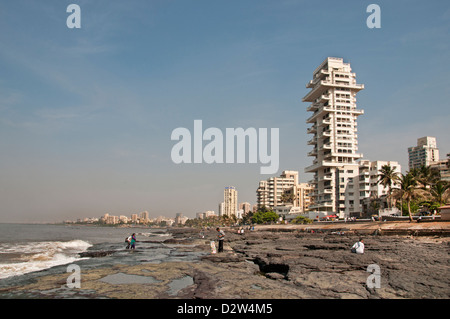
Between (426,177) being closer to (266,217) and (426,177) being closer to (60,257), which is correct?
(266,217)

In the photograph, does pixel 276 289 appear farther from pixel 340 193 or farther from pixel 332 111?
pixel 332 111

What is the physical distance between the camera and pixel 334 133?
9500cm

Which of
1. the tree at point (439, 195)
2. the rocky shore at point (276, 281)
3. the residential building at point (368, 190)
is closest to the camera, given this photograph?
the rocky shore at point (276, 281)

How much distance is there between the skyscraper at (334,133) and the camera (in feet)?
305

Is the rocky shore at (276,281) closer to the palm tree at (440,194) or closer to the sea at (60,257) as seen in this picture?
the sea at (60,257)

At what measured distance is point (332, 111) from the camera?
3770 inches

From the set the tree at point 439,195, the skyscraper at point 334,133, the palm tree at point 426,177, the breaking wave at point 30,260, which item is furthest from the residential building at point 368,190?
the breaking wave at point 30,260

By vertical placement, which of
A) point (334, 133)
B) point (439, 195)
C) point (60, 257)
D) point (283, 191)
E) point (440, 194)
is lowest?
point (60, 257)

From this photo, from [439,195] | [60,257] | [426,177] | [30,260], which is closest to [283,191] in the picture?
[426,177]

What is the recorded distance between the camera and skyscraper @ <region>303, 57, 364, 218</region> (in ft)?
305

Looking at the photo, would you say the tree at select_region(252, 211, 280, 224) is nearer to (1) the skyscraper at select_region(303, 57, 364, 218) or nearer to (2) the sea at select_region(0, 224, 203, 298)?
(1) the skyscraper at select_region(303, 57, 364, 218)

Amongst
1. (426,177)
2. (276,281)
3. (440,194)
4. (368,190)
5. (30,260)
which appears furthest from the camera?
(368,190)

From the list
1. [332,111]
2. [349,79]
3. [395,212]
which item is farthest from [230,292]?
[349,79]
